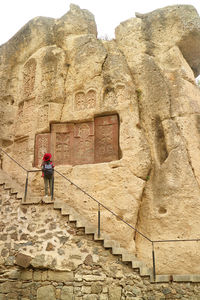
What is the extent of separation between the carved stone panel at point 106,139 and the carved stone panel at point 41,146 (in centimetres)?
190

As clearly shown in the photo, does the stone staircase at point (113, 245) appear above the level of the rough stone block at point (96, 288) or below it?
above

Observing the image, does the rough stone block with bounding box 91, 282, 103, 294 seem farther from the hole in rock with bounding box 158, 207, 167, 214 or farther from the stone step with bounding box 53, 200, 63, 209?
the hole in rock with bounding box 158, 207, 167, 214

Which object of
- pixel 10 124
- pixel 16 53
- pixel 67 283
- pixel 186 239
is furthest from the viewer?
pixel 16 53

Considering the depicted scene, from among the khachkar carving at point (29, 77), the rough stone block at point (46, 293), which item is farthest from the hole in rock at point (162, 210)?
the khachkar carving at point (29, 77)

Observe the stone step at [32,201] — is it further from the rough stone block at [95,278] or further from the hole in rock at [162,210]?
the hole in rock at [162,210]

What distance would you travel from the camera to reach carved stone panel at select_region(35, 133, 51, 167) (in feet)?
40.2

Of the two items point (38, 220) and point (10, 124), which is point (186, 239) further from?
point (10, 124)

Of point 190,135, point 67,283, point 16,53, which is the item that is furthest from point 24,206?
point 16,53

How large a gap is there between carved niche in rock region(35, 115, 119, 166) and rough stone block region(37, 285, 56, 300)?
188 inches

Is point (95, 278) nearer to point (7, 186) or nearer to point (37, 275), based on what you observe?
point (37, 275)

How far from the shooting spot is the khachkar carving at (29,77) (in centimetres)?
1359

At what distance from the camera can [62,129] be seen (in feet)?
41.1

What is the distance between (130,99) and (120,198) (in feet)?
12.6

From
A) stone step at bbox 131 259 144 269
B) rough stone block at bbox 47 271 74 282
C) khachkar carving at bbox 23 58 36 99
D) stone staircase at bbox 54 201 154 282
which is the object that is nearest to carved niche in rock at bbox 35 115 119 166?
khachkar carving at bbox 23 58 36 99
